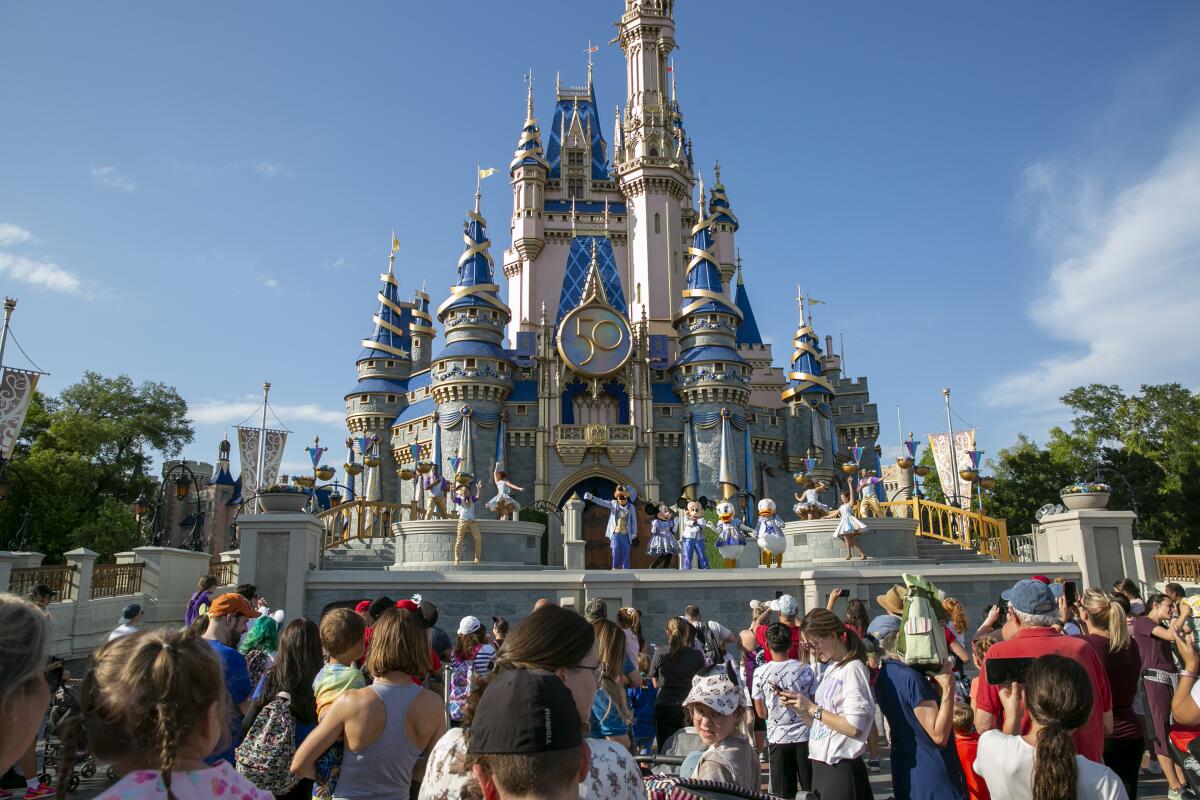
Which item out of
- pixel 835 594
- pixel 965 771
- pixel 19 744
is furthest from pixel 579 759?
pixel 835 594

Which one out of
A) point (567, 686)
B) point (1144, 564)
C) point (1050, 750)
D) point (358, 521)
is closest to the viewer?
point (567, 686)

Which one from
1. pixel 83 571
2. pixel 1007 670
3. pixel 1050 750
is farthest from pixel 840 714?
pixel 83 571

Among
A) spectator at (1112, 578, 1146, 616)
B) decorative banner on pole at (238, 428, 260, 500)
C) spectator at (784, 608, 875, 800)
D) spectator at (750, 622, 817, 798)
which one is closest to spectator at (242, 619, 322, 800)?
spectator at (784, 608, 875, 800)

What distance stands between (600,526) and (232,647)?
29867mm

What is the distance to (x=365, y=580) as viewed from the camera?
49.3 ft

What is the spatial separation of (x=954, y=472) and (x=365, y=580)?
102 feet

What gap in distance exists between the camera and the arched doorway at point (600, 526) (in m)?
32.7

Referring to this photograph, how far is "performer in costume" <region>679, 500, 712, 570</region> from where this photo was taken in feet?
63.5

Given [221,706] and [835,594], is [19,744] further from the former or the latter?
[835,594]

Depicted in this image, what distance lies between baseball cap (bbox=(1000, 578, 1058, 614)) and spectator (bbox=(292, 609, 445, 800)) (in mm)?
3058

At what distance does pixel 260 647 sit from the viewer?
5508 millimetres

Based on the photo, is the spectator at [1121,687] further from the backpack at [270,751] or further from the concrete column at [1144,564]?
the concrete column at [1144,564]

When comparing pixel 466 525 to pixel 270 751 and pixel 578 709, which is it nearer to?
pixel 270 751

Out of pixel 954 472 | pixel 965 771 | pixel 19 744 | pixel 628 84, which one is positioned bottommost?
pixel 965 771
